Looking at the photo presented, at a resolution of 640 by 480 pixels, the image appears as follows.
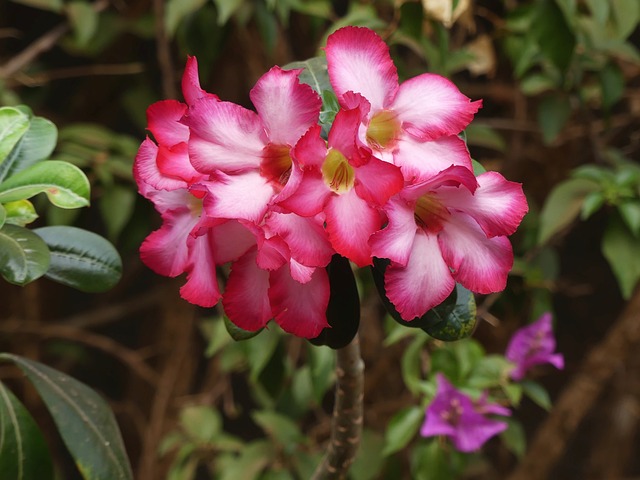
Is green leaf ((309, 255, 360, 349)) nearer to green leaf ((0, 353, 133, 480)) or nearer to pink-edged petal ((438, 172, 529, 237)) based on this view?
pink-edged petal ((438, 172, 529, 237))

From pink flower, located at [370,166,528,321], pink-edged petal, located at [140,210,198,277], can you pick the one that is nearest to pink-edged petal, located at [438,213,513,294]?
pink flower, located at [370,166,528,321]

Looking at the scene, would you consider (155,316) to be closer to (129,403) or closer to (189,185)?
(129,403)

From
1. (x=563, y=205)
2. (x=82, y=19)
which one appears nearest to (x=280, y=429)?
(x=563, y=205)

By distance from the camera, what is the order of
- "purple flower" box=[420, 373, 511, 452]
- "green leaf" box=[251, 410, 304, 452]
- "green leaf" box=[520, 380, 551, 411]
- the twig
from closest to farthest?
"purple flower" box=[420, 373, 511, 452] < "green leaf" box=[520, 380, 551, 411] < "green leaf" box=[251, 410, 304, 452] < the twig

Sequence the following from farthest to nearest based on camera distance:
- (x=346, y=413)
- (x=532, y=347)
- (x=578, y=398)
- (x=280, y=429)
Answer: (x=578, y=398), (x=280, y=429), (x=532, y=347), (x=346, y=413)

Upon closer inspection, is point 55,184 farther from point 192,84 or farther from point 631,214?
point 631,214
